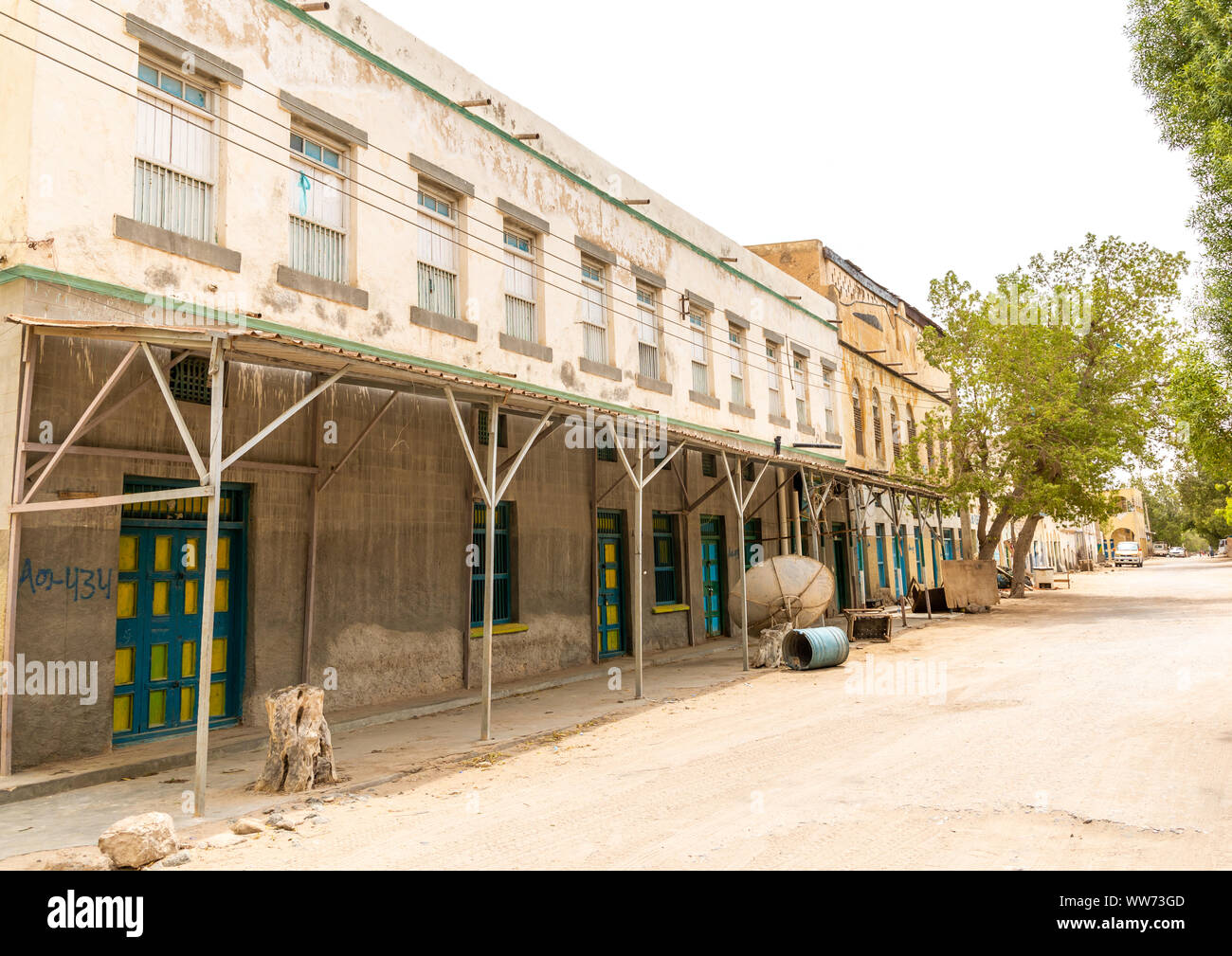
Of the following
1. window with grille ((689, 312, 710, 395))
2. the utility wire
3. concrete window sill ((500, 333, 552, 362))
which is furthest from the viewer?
window with grille ((689, 312, 710, 395))

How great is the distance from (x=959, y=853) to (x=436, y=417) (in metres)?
9.20

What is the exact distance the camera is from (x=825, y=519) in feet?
82.1

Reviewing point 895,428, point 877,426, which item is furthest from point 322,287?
point 895,428

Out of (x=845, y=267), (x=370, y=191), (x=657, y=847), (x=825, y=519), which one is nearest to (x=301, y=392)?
(x=370, y=191)

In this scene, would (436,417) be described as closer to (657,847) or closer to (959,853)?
(657,847)

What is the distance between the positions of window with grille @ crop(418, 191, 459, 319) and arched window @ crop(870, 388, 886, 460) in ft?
63.6

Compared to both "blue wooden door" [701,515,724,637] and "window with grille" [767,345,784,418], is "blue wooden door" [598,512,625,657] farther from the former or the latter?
"window with grille" [767,345,784,418]

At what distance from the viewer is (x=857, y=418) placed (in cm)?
2794

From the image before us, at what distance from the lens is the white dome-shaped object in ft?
57.5

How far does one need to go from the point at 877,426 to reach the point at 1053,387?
18.4 ft

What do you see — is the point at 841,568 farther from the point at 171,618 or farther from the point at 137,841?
the point at 137,841

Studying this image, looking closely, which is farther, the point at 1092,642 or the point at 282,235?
the point at 1092,642

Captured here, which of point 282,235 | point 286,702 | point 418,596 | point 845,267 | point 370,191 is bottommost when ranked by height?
point 286,702

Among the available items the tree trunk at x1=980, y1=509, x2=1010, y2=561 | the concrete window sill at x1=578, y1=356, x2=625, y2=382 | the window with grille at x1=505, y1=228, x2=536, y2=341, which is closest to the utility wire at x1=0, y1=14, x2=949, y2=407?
the window with grille at x1=505, y1=228, x2=536, y2=341
